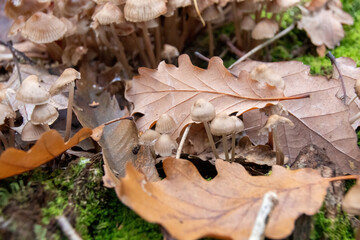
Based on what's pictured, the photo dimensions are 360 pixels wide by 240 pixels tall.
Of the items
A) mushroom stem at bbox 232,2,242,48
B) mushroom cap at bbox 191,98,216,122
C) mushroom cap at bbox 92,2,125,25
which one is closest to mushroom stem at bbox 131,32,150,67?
mushroom cap at bbox 92,2,125,25

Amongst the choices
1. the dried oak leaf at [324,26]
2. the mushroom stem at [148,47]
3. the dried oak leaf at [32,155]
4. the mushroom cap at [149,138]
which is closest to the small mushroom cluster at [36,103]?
the dried oak leaf at [32,155]

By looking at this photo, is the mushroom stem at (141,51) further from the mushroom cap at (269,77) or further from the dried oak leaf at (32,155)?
the dried oak leaf at (32,155)

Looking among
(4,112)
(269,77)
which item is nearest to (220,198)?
(269,77)

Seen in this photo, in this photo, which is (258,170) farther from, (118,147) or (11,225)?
(11,225)

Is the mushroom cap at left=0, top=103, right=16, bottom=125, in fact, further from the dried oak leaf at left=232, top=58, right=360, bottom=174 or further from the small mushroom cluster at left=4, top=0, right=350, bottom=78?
the dried oak leaf at left=232, top=58, right=360, bottom=174

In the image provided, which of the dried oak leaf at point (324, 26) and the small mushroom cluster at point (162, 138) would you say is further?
the dried oak leaf at point (324, 26)

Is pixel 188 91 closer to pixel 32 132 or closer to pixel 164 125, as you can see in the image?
pixel 164 125
